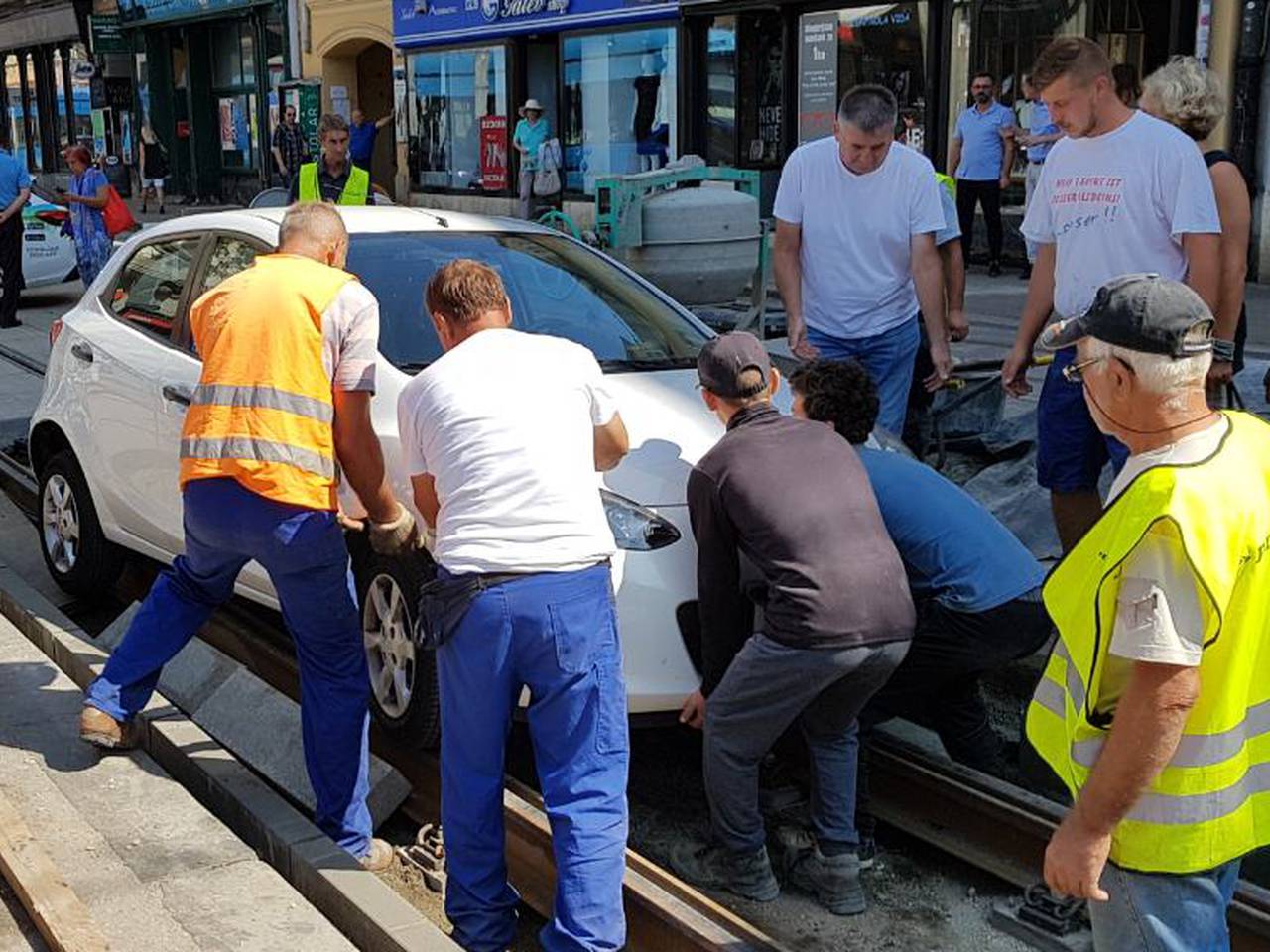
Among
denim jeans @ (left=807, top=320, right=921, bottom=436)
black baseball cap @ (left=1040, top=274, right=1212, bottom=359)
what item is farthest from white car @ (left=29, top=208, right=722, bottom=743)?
black baseball cap @ (left=1040, top=274, right=1212, bottom=359)

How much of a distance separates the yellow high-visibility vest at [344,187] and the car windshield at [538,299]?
286 cm

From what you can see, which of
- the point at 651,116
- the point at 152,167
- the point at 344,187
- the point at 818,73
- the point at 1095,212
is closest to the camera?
the point at 1095,212

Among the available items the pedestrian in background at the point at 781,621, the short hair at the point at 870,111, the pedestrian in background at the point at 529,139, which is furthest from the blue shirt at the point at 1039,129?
the pedestrian in background at the point at 781,621

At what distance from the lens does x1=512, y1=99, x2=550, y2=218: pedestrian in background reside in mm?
20828

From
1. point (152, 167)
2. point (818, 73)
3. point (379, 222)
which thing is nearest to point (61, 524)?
point (379, 222)

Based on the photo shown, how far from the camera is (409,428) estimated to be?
3643 millimetres

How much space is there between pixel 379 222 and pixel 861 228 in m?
1.87

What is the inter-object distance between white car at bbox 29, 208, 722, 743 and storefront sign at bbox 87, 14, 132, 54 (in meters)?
30.3

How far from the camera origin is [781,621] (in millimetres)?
3945

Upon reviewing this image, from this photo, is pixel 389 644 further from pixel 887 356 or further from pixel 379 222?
pixel 887 356

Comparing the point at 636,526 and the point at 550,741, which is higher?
the point at 636,526

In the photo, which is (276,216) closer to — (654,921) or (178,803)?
(178,803)

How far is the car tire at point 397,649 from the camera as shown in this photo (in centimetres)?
464

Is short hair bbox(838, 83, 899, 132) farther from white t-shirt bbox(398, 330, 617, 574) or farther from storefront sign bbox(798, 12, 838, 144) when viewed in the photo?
storefront sign bbox(798, 12, 838, 144)
